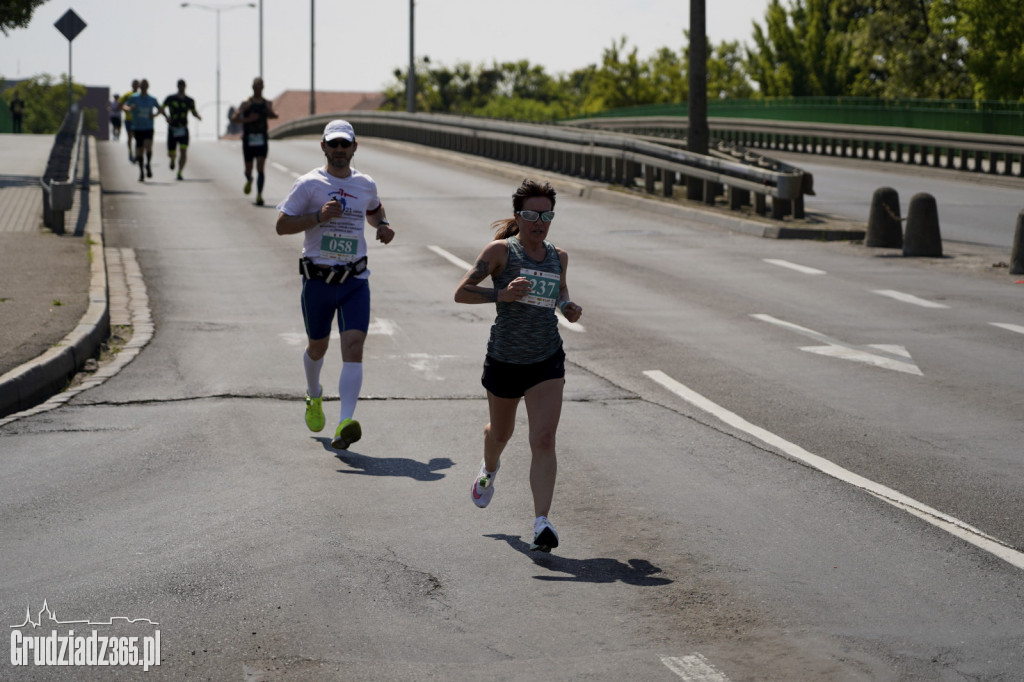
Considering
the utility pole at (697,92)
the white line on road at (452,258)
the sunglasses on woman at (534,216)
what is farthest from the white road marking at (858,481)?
the utility pole at (697,92)

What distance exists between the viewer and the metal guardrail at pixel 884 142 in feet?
113

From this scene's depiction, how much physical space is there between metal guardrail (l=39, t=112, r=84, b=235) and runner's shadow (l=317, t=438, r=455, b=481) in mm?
11569

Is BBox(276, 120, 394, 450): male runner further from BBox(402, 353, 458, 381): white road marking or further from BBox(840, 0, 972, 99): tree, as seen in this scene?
Answer: BBox(840, 0, 972, 99): tree

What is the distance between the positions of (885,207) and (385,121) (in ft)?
107

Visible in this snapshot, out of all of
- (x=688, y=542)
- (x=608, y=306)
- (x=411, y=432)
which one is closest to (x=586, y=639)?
(x=688, y=542)

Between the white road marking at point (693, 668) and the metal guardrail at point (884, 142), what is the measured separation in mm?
29991

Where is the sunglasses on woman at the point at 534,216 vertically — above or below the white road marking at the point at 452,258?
above

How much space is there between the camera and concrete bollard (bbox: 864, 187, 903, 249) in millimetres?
19891

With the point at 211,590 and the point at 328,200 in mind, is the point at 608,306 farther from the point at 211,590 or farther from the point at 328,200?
the point at 211,590

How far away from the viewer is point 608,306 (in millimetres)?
14992

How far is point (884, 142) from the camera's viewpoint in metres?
40.0

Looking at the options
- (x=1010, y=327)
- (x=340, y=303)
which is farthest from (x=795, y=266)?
(x=340, y=303)

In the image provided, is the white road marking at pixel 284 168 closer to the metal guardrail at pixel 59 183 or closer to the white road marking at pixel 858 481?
the metal guardrail at pixel 59 183

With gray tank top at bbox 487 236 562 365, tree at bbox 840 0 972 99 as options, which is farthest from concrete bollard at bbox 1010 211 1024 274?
tree at bbox 840 0 972 99
